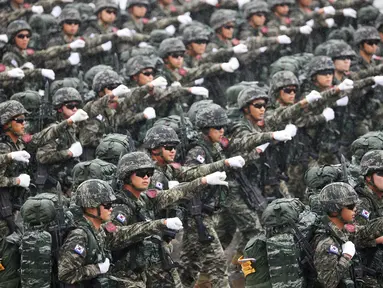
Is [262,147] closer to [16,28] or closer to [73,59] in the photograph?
[73,59]

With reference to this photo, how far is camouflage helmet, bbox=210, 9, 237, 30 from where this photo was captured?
22625mm

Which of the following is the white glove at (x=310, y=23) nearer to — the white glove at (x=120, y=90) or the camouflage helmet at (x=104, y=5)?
the camouflage helmet at (x=104, y=5)

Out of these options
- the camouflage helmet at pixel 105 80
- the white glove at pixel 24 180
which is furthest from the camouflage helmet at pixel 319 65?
the white glove at pixel 24 180

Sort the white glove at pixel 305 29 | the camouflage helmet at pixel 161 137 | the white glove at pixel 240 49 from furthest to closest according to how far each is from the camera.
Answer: the white glove at pixel 305 29 < the white glove at pixel 240 49 < the camouflage helmet at pixel 161 137

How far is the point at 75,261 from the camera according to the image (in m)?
12.8

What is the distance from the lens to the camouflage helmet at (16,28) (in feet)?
68.3

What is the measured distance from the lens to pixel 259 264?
1317 cm

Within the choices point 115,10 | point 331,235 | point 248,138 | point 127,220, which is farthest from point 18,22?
point 331,235

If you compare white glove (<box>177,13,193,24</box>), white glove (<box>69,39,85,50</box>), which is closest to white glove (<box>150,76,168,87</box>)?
white glove (<box>69,39,85,50</box>)

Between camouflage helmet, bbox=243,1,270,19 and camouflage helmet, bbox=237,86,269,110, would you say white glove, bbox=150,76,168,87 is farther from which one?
camouflage helmet, bbox=243,1,270,19

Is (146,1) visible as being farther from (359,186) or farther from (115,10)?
(359,186)

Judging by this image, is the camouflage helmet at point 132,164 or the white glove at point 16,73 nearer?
the camouflage helmet at point 132,164

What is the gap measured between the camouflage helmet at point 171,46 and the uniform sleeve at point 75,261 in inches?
328

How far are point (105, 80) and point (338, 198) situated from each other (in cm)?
673
